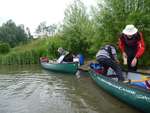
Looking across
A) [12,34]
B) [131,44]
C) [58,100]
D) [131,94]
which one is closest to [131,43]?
[131,44]

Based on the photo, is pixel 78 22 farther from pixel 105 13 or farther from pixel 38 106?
pixel 38 106

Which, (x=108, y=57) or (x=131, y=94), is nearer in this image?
(x=131, y=94)

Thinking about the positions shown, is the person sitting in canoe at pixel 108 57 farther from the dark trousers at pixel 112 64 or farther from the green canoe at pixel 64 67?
the green canoe at pixel 64 67

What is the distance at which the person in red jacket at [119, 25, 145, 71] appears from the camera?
10.9 m

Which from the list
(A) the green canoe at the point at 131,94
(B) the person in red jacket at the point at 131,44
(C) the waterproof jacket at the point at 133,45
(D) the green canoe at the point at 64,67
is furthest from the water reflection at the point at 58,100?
(D) the green canoe at the point at 64,67

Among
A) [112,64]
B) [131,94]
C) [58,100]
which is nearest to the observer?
[131,94]

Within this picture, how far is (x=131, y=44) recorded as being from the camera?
450 inches

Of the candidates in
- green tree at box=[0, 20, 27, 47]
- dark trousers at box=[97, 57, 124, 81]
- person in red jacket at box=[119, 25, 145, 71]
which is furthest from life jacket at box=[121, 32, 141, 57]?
green tree at box=[0, 20, 27, 47]

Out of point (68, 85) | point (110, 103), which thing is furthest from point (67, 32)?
point (110, 103)

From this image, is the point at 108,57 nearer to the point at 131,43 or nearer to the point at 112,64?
the point at 112,64

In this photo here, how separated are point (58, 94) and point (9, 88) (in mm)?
2947

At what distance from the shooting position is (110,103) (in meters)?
10.8

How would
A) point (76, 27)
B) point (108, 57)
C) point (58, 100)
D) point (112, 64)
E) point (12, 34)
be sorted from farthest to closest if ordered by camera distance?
point (12, 34) < point (76, 27) < point (108, 57) < point (112, 64) < point (58, 100)

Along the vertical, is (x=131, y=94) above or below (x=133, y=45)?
below
